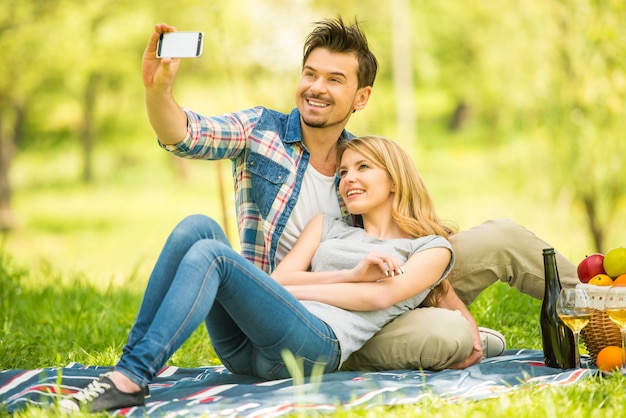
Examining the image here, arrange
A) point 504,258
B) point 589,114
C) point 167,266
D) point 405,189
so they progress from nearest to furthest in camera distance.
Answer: point 167,266 → point 405,189 → point 504,258 → point 589,114

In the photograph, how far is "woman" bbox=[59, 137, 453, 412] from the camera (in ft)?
9.34

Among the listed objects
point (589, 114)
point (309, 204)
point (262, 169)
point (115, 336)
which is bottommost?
point (115, 336)

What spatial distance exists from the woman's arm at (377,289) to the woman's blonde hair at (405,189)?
0.28 m

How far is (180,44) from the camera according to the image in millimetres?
3240

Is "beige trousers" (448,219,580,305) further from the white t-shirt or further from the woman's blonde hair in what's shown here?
the white t-shirt

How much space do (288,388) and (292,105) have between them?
1565cm

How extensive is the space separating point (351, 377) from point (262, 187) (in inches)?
41.3

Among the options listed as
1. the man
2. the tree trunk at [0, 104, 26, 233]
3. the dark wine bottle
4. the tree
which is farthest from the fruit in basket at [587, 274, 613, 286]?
the tree trunk at [0, 104, 26, 233]

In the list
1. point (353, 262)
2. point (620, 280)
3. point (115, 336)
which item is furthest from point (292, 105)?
point (620, 280)

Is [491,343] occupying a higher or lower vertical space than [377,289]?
lower

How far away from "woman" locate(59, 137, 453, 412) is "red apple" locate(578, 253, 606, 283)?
0.58m

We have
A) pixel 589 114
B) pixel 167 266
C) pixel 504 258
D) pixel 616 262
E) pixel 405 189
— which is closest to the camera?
pixel 167 266

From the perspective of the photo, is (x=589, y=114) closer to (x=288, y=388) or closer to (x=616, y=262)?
(x=616, y=262)

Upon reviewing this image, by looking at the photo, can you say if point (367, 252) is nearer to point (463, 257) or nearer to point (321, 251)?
point (321, 251)
